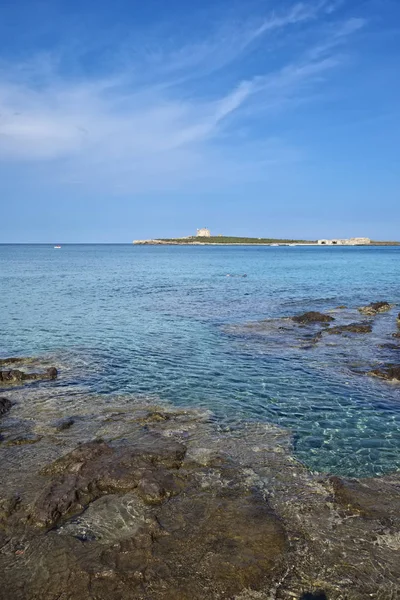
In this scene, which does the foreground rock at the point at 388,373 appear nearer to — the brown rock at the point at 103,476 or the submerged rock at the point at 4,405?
the brown rock at the point at 103,476

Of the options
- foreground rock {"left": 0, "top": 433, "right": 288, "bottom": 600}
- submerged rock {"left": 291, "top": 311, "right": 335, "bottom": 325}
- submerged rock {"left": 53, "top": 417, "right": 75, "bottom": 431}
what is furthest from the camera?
submerged rock {"left": 291, "top": 311, "right": 335, "bottom": 325}

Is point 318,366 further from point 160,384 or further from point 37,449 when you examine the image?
point 37,449

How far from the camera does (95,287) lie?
65625 millimetres

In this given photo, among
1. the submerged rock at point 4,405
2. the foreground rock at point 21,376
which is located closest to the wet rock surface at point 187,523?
the submerged rock at point 4,405

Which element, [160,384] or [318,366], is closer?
[160,384]

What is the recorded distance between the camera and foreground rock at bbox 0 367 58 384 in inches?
811

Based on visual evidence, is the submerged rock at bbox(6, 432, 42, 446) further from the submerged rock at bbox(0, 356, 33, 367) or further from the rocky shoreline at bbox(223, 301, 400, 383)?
the rocky shoreline at bbox(223, 301, 400, 383)

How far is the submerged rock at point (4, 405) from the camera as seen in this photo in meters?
16.8

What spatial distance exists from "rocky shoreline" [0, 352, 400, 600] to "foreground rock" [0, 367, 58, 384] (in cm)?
592

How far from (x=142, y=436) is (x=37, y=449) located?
3.32 metres

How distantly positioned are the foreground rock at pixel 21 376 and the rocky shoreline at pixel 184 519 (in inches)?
233

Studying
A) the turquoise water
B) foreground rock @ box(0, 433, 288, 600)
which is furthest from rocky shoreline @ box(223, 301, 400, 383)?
foreground rock @ box(0, 433, 288, 600)

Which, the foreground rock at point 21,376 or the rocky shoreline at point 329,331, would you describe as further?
the rocky shoreline at point 329,331

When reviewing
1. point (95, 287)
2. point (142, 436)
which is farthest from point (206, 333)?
point (95, 287)
